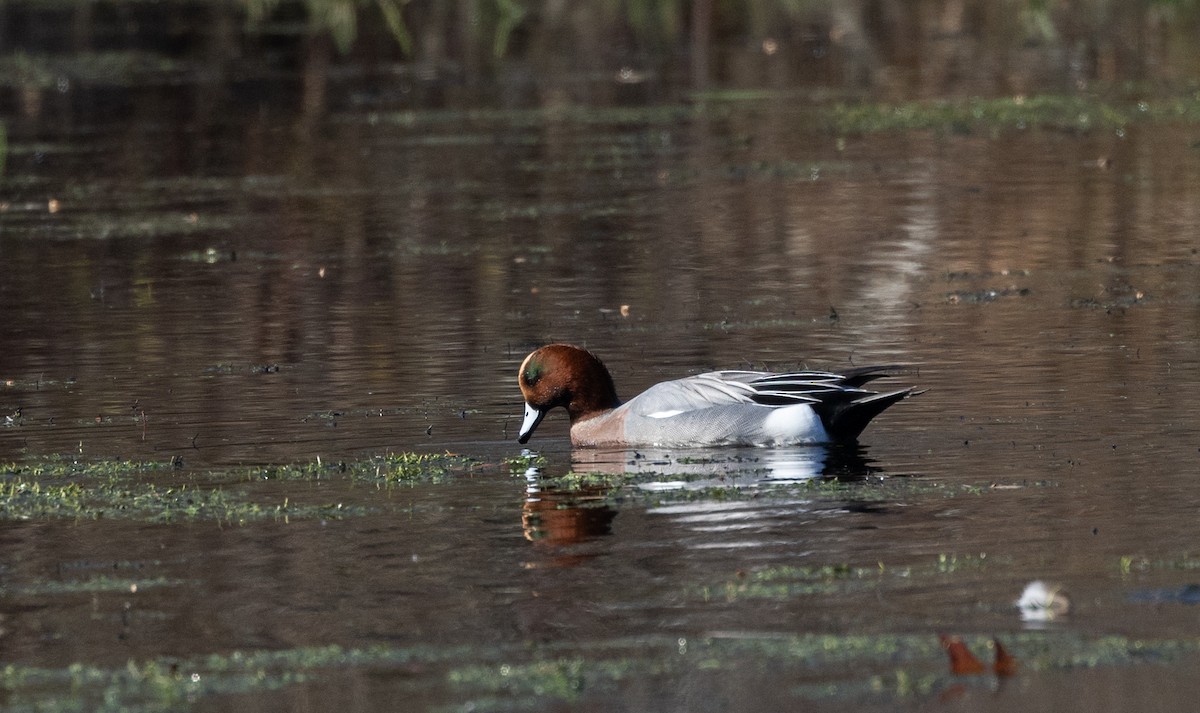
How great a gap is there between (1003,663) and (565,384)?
4.49 meters

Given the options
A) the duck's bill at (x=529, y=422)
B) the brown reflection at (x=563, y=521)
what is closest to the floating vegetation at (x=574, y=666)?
the brown reflection at (x=563, y=521)

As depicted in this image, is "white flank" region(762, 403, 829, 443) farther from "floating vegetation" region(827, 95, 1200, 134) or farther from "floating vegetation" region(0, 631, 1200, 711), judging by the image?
"floating vegetation" region(827, 95, 1200, 134)

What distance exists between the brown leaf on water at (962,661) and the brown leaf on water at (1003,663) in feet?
0.13

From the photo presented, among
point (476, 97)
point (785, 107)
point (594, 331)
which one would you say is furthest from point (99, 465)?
point (476, 97)

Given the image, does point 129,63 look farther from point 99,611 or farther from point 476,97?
point 99,611

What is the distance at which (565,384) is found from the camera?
1039 cm

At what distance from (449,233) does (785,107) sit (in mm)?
7160

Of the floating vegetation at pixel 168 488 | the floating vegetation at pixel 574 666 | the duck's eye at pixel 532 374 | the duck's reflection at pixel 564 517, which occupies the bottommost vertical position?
the duck's reflection at pixel 564 517

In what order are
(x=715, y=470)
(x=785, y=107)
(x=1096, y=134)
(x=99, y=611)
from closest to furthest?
(x=99, y=611) → (x=715, y=470) → (x=1096, y=134) → (x=785, y=107)

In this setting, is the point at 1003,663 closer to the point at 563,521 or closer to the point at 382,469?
the point at 563,521

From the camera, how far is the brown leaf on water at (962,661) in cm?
609

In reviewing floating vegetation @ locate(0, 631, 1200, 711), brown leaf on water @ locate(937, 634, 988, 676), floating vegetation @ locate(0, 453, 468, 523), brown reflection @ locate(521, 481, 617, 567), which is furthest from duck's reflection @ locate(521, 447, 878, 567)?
brown leaf on water @ locate(937, 634, 988, 676)

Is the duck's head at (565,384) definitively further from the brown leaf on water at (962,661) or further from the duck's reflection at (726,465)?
the brown leaf on water at (962,661)

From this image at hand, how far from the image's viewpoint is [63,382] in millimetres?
11719
